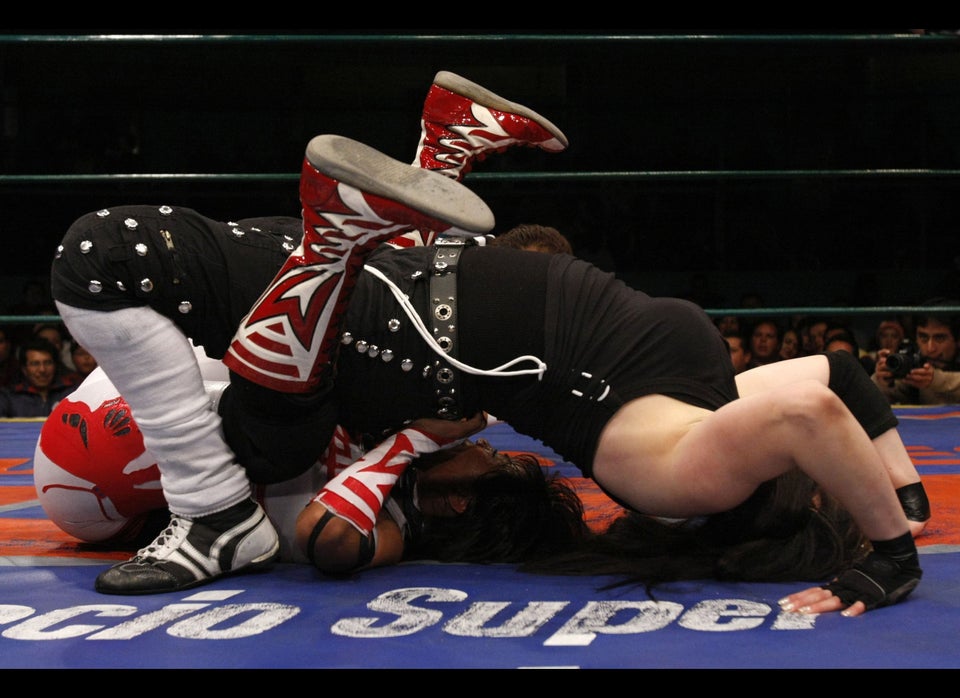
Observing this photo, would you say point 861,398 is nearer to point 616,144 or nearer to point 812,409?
point 812,409

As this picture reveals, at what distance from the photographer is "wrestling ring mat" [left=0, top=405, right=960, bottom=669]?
971 millimetres

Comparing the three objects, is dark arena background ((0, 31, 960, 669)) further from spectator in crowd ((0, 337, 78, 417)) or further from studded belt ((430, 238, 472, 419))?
studded belt ((430, 238, 472, 419))

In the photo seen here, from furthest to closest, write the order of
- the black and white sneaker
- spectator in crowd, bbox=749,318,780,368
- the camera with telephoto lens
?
spectator in crowd, bbox=749,318,780,368 < the camera with telephoto lens < the black and white sneaker

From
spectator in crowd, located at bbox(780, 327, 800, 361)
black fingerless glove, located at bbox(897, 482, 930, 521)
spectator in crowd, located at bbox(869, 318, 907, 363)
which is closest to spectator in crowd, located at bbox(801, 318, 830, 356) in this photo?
spectator in crowd, located at bbox(780, 327, 800, 361)

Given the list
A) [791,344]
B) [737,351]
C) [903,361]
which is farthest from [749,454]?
[791,344]

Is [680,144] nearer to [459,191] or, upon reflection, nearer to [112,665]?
[459,191]

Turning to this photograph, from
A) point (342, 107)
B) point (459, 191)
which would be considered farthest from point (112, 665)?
Answer: point (342, 107)

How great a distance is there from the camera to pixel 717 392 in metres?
1.31

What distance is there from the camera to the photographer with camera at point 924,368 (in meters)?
2.65

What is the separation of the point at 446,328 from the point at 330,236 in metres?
0.20

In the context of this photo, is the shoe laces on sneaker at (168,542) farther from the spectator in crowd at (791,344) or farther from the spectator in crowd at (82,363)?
the spectator in crowd at (791,344)

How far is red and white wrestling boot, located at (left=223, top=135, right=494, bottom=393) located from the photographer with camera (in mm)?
1749

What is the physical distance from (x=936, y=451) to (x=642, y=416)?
1.18m

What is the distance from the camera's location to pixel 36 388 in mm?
3287
